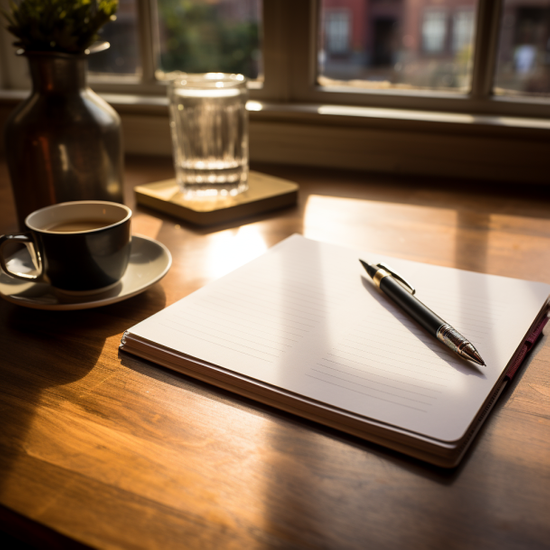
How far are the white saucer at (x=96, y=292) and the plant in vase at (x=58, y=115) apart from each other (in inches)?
4.4

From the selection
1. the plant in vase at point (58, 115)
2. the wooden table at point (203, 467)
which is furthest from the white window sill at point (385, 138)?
the wooden table at point (203, 467)

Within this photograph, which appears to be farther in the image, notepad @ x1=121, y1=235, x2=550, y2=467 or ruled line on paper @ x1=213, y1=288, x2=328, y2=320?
ruled line on paper @ x1=213, y1=288, x2=328, y2=320

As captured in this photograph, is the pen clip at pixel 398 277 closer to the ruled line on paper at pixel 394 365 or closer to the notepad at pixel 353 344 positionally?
the notepad at pixel 353 344

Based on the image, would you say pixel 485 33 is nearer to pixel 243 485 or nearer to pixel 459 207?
pixel 459 207

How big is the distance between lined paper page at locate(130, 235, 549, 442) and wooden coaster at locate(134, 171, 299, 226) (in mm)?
212

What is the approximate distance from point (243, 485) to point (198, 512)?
4 cm

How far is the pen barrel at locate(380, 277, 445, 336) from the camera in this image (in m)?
0.51

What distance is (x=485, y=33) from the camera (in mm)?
1118

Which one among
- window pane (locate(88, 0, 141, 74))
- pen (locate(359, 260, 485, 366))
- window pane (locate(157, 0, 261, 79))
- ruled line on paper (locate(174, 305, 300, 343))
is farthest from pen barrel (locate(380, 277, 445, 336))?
window pane (locate(88, 0, 141, 74))

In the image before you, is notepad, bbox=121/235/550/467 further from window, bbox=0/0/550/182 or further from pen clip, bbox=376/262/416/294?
window, bbox=0/0/550/182

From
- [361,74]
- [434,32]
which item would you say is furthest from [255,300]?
[434,32]

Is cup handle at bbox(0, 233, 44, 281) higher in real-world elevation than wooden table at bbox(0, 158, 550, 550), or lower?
higher

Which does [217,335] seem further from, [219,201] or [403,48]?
[403,48]

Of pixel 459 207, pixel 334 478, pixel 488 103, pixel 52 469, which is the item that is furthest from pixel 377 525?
pixel 488 103
